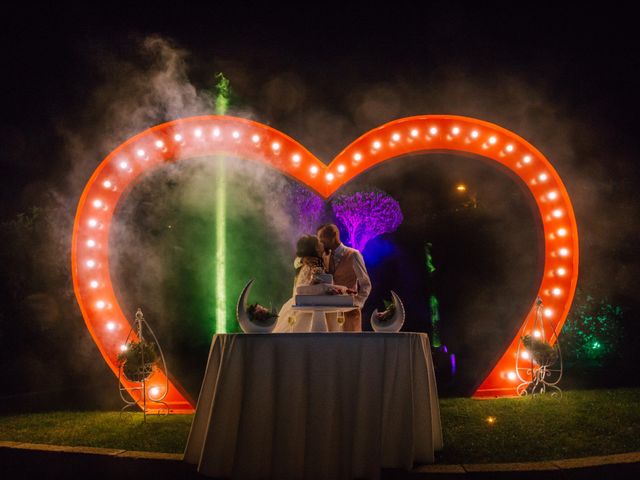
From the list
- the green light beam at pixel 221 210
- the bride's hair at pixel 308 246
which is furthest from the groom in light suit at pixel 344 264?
the green light beam at pixel 221 210

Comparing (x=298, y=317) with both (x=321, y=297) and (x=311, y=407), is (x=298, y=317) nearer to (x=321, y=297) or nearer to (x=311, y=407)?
(x=321, y=297)

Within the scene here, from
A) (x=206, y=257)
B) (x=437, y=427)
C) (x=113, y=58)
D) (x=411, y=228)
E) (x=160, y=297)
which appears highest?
(x=113, y=58)

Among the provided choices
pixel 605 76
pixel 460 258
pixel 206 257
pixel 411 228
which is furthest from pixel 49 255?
pixel 605 76

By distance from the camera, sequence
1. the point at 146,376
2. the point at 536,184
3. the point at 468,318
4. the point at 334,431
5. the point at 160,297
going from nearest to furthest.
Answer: the point at 334,431 < the point at 146,376 < the point at 536,184 < the point at 160,297 < the point at 468,318

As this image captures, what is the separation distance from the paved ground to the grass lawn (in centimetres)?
32

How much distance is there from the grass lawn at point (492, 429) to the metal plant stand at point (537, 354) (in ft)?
1.09

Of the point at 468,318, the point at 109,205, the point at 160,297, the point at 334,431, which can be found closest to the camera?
the point at 334,431

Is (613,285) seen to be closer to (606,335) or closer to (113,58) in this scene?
(606,335)

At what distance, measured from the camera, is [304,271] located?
405 cm

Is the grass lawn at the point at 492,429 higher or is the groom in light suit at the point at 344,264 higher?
the groom in light suit at the point at 344,264

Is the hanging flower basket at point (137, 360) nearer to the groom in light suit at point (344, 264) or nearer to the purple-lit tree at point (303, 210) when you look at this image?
the groom in light suit at point (344, 264)

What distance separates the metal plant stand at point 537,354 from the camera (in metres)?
5.39

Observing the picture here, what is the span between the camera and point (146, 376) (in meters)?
5.07

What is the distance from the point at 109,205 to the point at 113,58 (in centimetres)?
386
